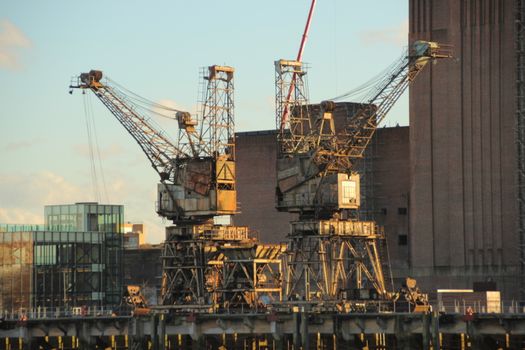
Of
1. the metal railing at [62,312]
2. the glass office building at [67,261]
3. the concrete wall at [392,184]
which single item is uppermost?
the concrete wall at [392,184]

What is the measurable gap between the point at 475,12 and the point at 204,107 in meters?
29.2

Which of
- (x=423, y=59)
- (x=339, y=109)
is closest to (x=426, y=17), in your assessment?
(x=339, y=109)

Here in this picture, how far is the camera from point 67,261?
134875 mm

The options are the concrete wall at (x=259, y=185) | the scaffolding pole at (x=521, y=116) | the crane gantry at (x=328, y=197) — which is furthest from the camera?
the concrete wall at (x=259, y=185)

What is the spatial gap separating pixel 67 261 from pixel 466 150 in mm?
36795

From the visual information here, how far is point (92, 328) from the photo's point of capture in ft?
374

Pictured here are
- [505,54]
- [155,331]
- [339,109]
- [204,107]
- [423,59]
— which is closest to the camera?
[155,331]

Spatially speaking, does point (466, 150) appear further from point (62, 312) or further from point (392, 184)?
point (62, 312)

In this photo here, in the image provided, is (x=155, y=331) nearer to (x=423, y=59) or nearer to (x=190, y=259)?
(x=190, y=259)

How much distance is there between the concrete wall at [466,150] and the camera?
143 meters

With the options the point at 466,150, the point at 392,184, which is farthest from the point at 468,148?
the point at 392,184

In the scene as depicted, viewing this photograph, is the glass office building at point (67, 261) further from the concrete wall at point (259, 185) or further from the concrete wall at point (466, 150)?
the concrete wall at point (466, 150)

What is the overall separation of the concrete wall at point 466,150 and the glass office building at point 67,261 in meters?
27.9

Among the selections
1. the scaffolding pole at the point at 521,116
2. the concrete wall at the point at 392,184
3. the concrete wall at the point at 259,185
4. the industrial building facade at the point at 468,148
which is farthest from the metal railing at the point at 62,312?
the scaffolding pole at the point at 521,116
